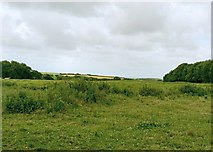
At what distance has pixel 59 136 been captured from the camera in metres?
11.8

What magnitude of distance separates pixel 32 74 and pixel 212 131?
135 feet

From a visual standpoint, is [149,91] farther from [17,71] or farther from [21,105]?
[17,71]

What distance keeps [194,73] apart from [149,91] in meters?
38.6

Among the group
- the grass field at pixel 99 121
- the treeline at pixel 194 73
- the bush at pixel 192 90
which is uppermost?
the treeline at pixel 194 73

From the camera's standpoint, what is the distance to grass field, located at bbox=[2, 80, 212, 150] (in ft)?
35.9

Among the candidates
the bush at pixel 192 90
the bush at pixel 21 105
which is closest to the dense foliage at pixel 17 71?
the bush at pixel 192 90

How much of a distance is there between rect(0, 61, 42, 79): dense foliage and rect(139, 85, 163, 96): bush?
24167mm

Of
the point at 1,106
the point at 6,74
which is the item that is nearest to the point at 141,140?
the point at 1,106

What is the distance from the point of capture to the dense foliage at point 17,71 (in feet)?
151

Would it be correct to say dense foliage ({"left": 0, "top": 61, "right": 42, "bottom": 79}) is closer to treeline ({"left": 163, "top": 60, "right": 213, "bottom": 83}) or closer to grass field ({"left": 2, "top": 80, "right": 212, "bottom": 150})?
grass field ({"left": 2, "top": 80, "right": 212, "bottom": 150})

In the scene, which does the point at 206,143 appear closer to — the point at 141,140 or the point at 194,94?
the point at 141,140

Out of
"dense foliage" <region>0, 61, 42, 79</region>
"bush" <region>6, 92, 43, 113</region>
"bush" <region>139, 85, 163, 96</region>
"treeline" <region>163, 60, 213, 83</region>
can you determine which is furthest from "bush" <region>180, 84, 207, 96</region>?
"dense foliage" <region>0, 61, 42, 79</region>

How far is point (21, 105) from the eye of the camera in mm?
18656

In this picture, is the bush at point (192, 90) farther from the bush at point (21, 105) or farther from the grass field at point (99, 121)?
the bush at point (21, 105)
